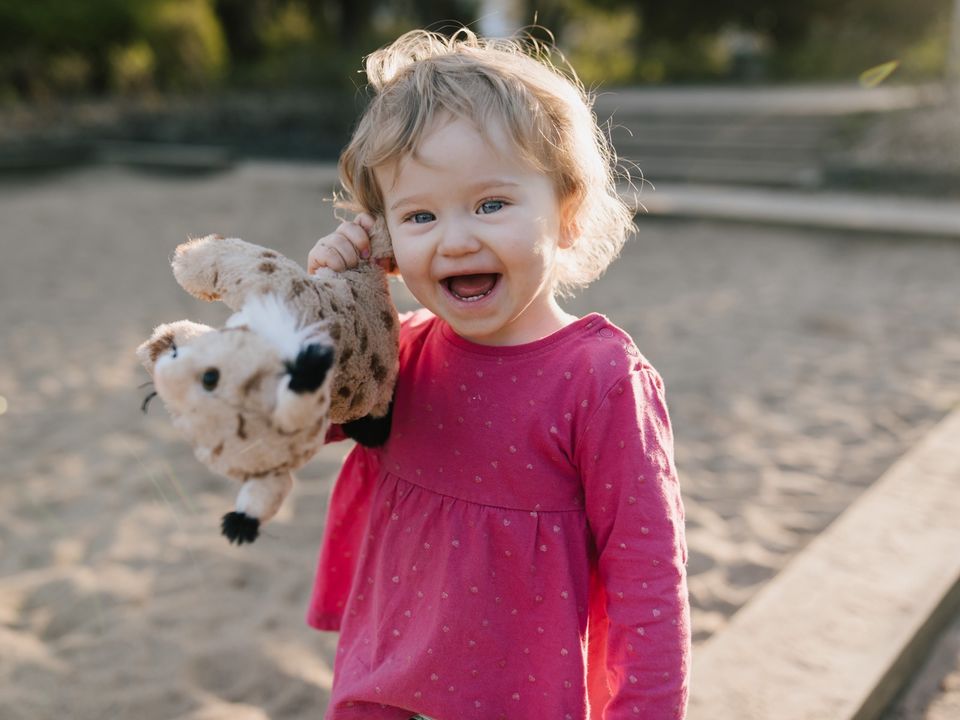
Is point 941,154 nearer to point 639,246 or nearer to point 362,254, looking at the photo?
point 639,246

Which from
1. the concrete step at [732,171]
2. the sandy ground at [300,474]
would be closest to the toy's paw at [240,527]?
the sandy ground at [300,474]

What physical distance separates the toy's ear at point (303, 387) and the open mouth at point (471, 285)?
0.33 metres

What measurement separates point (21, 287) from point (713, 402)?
17.6 feet

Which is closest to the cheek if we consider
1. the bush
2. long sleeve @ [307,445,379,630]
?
long sleeve @ [307,445,379,630]

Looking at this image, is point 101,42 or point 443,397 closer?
point 443,397

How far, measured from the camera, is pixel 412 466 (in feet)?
5.25

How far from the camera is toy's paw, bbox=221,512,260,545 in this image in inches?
46.8

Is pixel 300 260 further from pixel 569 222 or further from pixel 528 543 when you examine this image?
pixel 528 543

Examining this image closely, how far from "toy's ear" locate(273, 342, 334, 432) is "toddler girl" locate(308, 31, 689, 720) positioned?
1.07ft

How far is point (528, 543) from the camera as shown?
1.48m

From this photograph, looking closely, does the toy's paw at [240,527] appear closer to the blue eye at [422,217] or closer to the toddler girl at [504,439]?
the toddler girl at [504,439]

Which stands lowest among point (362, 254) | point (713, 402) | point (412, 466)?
point (412, 466)

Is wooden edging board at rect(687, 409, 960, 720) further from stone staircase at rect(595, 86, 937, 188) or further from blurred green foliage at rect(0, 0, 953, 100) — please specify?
blurred green foliage at rect(0, 0, 953, 100)

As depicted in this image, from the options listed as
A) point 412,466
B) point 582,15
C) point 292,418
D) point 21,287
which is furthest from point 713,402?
point 582,15
